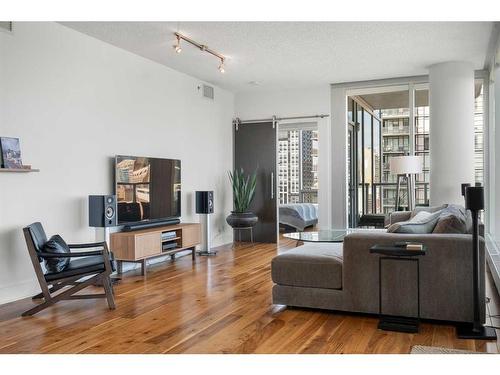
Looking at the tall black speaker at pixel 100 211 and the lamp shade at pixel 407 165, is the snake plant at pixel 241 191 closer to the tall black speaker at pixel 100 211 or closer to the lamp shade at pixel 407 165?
the lamp shade at pixel 407 165

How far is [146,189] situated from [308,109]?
3324mm

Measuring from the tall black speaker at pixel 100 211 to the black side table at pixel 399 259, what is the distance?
275cm

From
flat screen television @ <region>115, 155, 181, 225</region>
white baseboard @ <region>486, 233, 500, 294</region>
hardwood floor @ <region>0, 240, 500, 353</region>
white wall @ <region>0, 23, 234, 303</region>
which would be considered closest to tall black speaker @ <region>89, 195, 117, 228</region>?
white wall @ <region>0, 23, 234, 303</region>

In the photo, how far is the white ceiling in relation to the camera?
187 inches

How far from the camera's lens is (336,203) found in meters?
7.54

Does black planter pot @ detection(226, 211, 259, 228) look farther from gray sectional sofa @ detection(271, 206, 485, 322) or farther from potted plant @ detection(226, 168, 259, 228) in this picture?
gray sectional sofa @ detection(271, 206, 485, 322)

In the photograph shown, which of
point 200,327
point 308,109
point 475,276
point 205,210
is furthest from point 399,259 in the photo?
point 308,109

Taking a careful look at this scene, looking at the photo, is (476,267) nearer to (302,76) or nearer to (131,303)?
(131,303)

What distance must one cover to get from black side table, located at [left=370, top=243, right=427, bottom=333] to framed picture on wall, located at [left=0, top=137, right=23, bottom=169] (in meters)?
3.12

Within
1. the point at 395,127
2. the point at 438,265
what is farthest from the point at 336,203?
the point at 438,265

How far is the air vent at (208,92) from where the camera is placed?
7.28 meters

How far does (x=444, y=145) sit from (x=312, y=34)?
2.58m

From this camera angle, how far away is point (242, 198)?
7.66m

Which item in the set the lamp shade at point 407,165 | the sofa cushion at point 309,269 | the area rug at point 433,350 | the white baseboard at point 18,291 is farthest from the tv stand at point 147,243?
the area rug at point 433,350
